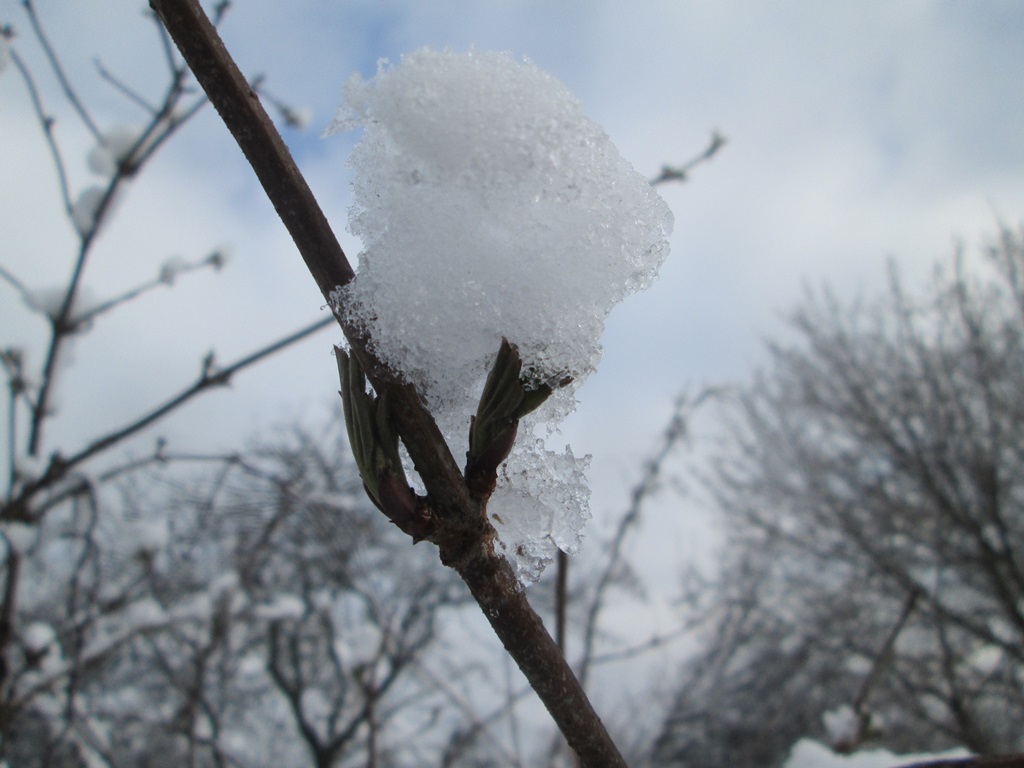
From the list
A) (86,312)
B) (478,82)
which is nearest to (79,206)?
(86,312)

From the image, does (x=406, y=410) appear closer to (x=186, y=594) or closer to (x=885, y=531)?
(x=186, y=594)

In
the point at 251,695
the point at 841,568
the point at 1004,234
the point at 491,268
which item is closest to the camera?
the point at 491,268

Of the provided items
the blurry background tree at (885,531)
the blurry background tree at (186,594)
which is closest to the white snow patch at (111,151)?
the blurry background tree at (186,594)

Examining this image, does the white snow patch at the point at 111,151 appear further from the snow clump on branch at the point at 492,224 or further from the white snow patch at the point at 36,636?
the white snow patch at the point at 36,636

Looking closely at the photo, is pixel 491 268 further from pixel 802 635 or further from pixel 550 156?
pixel 802 635

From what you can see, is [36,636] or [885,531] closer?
[36,636]

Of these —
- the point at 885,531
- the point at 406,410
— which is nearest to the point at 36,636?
the point at 406,410
